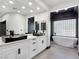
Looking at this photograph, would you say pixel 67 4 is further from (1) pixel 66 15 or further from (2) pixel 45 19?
(1) pixel 66 15

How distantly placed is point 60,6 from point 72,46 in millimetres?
2876

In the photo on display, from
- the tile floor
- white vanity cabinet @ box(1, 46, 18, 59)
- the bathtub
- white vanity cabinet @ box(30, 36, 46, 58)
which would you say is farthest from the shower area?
white vanity cabinet @ box(1, 46, 18, 59)

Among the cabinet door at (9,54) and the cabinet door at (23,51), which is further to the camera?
the cabinet door at (23,51)

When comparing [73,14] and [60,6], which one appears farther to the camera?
[73,14]

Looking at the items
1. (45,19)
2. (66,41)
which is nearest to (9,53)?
(45,19)

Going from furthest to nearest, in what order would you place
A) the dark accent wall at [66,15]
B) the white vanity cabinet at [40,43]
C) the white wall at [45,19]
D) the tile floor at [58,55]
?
the dark accent wall at [66,15]
the white wall at [45,19]
the white vanity cabinet at [40,43]
the tile floor at [58,55]

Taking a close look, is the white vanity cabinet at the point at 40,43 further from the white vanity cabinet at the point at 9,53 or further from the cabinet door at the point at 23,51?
the white vanity cabinet at the point at 9,53

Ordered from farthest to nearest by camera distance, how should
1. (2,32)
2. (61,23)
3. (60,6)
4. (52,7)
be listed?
(61,23)
(52,7)
(60,6)
(2,32)

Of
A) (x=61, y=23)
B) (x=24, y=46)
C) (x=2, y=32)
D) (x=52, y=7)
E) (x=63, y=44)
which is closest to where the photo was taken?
(x=2, y=32)

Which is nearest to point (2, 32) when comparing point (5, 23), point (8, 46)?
point (5, 23)

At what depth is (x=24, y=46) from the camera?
2070 mm

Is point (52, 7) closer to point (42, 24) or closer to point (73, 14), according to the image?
point (42, 24)

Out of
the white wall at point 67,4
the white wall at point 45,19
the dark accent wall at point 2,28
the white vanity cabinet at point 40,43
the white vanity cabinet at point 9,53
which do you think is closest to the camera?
the white vanity cabinet at point 9,53

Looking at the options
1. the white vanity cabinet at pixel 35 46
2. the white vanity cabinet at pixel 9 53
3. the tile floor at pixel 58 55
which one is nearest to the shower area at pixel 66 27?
the tile floor at pixel 58 55
